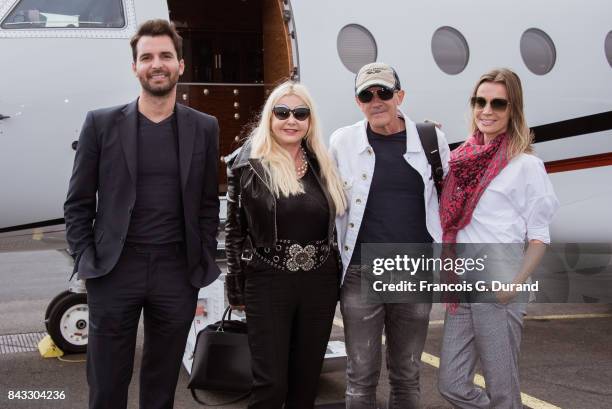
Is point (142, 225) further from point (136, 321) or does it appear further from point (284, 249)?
point (284, 249)

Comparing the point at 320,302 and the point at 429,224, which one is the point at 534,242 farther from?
the point at 320,302

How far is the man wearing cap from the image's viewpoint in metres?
3.29

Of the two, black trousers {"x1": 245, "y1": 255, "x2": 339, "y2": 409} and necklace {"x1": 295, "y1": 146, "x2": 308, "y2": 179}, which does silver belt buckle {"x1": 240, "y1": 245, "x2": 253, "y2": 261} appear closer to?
black trousers {"x1": 245, "y1": 255, "x2": 339, "y2": 409}

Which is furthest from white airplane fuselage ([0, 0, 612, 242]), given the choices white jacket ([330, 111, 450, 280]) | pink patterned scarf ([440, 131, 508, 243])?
pink patterned scarf ([440, 131, 508, 243])

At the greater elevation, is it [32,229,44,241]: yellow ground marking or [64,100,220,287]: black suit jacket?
[64,100,220,287]: black suit jacket

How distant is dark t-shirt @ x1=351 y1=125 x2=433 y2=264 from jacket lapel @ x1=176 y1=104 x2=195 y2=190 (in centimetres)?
82

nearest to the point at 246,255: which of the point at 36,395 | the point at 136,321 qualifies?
the point at 136,321

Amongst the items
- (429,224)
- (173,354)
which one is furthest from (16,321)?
(429,224)

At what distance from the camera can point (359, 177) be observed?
10.9 feet

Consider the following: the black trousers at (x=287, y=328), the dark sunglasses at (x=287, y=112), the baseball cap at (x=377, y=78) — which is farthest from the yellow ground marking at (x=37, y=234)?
the baseball cap at (x=377, y=78)

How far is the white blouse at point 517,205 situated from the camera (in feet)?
10.2

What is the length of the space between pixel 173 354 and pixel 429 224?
1.28 m

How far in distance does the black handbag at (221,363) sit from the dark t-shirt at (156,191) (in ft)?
2.29

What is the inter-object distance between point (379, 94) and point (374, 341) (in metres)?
1.11
